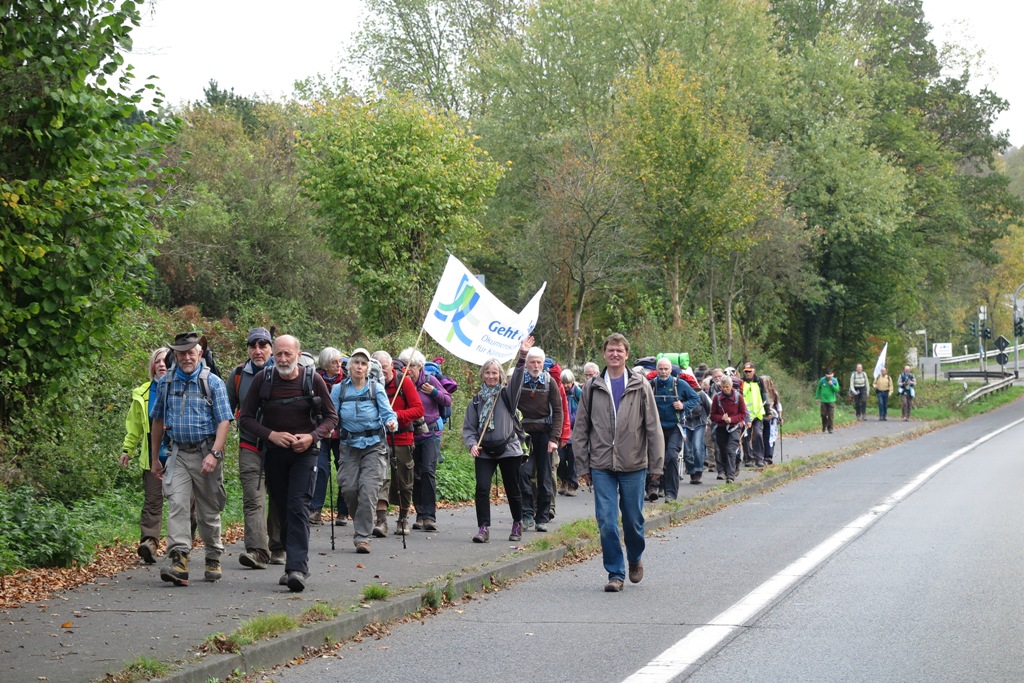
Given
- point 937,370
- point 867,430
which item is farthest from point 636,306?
point 937,370

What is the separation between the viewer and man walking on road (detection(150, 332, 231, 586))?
9.76m

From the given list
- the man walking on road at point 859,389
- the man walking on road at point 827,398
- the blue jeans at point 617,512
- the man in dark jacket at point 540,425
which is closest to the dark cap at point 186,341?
the blue jeans at point 617,512

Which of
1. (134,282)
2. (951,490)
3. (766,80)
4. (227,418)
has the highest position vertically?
(766,80)

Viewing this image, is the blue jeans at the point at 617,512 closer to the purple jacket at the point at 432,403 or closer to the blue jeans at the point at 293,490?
the blue jeans at the point at 293,490

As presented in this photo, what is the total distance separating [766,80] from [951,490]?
2573cm

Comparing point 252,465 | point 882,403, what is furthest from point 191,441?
point 882,403

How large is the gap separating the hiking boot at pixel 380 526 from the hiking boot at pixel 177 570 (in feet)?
11.3

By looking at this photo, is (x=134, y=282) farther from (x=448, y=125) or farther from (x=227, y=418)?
(x=448, y=125)

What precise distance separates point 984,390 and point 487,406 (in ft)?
152

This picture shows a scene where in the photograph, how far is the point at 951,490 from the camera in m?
19.0

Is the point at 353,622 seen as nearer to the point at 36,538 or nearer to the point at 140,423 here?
the point at 36,538

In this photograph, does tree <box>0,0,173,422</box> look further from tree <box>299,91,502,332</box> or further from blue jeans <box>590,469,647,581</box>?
tree <box>299,91,502,332</box>

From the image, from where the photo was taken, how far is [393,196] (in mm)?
25625

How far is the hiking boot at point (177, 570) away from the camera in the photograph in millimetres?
9594
